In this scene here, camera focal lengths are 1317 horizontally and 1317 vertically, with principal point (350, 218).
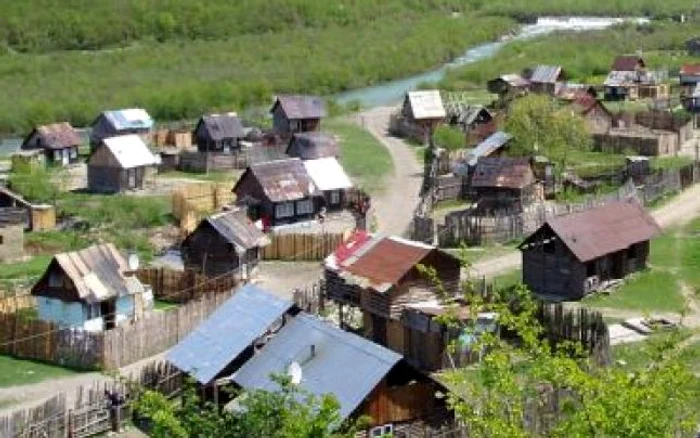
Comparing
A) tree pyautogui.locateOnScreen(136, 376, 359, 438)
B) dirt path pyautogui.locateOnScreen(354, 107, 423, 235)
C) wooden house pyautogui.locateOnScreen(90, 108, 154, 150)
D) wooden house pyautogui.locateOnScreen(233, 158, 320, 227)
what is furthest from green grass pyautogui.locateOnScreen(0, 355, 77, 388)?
wooden house pyautogui.locateOnScreen(90, 108, 154, 150)

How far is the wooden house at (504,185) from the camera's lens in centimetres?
5541

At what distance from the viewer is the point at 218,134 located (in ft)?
236

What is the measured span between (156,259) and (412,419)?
23787 mm

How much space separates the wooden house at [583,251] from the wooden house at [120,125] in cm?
3768

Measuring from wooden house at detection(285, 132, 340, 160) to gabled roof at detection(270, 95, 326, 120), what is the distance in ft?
30.4

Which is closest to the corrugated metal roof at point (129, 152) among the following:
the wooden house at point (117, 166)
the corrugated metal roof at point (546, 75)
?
the wooden house at point (117, 166)

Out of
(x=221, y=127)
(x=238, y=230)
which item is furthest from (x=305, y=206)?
(x=221, y=127)

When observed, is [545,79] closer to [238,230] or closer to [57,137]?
[57,137]

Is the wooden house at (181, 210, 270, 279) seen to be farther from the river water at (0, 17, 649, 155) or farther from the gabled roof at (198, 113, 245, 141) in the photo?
the river water at (0, 17, 649, 155)

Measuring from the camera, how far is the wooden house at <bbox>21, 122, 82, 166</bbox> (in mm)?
73625

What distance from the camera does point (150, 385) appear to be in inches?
1313

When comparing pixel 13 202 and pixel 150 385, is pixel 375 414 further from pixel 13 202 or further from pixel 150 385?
pixel 13 202

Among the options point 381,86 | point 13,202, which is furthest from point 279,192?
point 381,86

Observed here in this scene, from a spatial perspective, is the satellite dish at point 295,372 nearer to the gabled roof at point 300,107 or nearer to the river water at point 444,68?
the gabled roof at point 300,107
